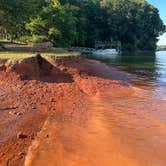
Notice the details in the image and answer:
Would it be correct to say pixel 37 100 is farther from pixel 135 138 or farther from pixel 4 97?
pixel 135 138

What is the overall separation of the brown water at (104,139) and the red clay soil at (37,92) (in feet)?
1.14

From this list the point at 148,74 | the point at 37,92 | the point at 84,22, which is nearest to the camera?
the point at 37,92

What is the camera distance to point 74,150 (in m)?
7.03

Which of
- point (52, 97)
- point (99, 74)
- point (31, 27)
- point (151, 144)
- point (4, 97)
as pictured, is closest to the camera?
point (151, 144)

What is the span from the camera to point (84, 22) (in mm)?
75062

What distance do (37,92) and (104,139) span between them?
4.76m

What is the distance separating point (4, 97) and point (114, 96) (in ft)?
15.0

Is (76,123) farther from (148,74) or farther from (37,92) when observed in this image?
(148,74)

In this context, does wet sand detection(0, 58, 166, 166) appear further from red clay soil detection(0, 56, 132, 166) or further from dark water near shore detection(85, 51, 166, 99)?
dark water near shore detection(85, 51, 166, 99)

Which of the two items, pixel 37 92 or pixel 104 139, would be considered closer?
pixel 104 139

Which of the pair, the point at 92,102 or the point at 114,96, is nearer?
the point at 92,102

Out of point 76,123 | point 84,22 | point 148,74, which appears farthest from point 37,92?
point 84,22

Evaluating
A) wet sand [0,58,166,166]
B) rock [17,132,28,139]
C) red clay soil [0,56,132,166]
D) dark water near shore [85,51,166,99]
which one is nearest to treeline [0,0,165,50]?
dark water near shore [85,51,166,99]

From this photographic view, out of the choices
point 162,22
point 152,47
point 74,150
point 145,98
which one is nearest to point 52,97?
point 145,98
